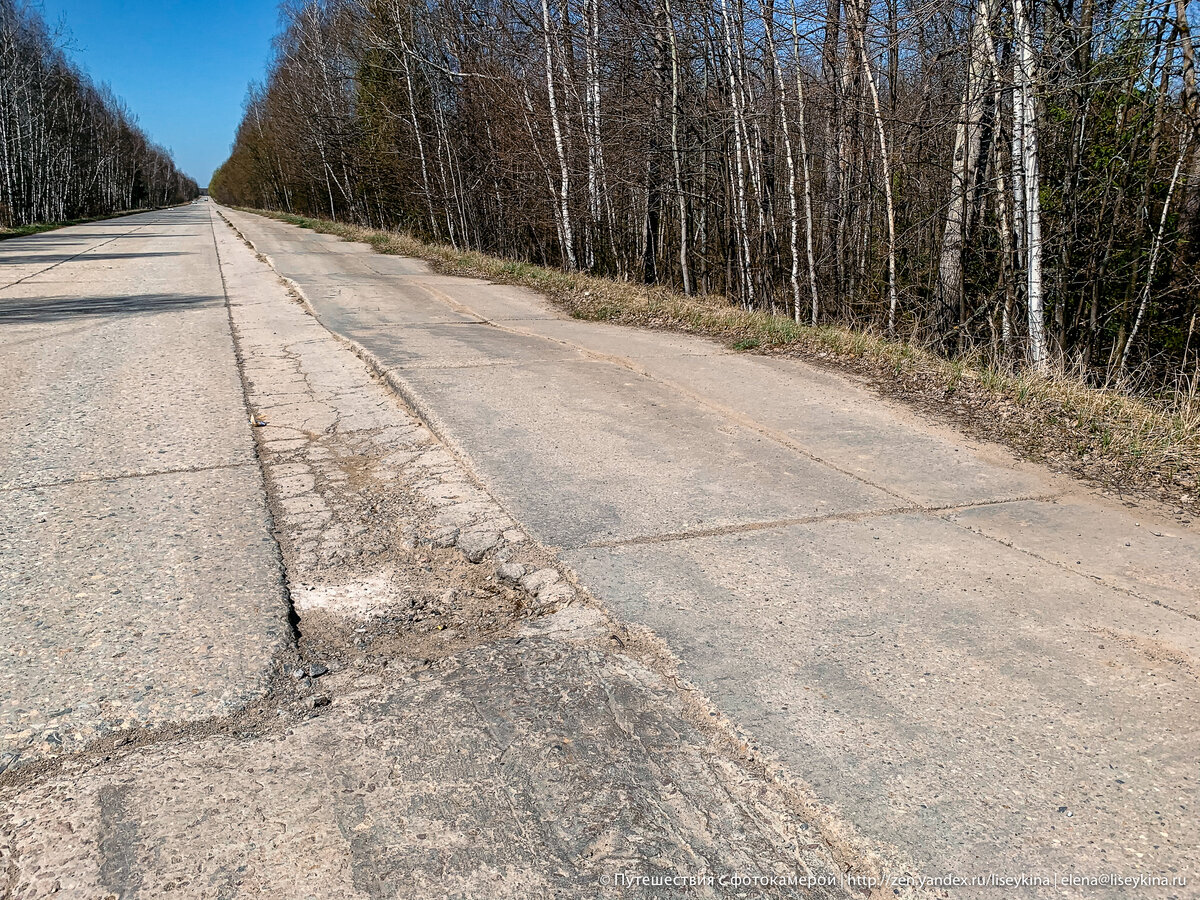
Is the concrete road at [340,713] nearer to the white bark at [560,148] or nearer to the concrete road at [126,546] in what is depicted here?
the concrete road at [126,546]

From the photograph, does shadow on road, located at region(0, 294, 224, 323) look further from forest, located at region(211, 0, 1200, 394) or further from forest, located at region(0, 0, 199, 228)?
forest, located at region(0, 0, 199, 228)

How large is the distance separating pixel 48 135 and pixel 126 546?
157ft

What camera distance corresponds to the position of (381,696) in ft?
7.43

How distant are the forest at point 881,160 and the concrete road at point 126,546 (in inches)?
223

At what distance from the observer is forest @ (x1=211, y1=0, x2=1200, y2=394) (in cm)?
695

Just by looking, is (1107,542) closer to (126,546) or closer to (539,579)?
(539,579)

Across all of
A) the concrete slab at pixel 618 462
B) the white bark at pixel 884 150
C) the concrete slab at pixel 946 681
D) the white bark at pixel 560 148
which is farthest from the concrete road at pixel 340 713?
the white bark at pixel 560 148

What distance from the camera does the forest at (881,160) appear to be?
695cm

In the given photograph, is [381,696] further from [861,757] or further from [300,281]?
[300,281]

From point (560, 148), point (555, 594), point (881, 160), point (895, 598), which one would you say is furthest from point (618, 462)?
point (560, 148)

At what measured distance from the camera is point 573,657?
95.8 inches

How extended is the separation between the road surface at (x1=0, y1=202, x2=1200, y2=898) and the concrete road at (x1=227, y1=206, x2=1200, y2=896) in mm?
13

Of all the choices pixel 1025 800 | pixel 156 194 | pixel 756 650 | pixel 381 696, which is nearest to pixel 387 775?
pixel 381 696

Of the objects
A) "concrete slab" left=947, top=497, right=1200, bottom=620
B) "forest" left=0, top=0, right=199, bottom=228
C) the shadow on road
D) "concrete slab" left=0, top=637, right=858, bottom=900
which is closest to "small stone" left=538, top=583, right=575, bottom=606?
"concrete slab" left=0, top=637, right=858, bottom=900
